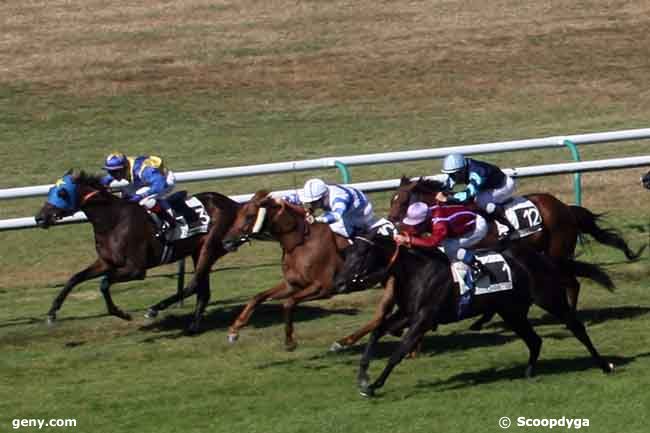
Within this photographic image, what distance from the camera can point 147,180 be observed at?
503 inches

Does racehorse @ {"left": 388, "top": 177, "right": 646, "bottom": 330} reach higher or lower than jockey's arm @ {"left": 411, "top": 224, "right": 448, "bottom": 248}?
lower

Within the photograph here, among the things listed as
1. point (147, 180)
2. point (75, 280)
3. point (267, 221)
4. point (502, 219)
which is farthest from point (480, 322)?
point (75, 280)

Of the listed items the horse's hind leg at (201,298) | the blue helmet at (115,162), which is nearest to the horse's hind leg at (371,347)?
the horse's hind leg at (201,298)

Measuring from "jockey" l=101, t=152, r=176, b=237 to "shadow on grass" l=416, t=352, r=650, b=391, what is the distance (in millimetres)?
3506

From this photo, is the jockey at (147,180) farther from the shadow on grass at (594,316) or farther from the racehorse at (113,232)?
the shadow on grass at (594,316)

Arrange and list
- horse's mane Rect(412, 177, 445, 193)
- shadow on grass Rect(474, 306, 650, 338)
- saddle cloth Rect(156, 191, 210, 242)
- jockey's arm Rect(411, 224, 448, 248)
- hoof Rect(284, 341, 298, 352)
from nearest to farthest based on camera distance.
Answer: jockey's arm Rect(411, 224, 448, 248)
hoof Rect(284, 341, 298, 352)
horse's mane Rect(412, 177, 445, 193)
shadow on grass Rect(474, 306, 650, 338)
saddle cloth Rect(156, 191, 210, 242)

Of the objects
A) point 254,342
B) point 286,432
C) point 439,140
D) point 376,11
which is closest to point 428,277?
point 286,432

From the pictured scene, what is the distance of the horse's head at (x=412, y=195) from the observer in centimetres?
1173

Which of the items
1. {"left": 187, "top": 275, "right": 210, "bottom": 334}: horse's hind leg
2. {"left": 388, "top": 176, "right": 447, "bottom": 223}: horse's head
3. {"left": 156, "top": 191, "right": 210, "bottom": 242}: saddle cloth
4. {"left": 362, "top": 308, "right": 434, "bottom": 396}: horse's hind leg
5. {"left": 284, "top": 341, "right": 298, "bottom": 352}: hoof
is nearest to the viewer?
{"left": 362, "top": 308, "right": 434, "bottom": 396}: horse's hind leg

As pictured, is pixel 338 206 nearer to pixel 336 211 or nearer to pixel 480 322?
pixel 336 211

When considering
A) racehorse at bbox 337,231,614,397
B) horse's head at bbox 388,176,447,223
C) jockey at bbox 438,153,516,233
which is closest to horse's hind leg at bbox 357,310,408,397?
racehorse at bbox 337,231,614,397

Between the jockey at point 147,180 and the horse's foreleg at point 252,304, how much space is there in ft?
5.47

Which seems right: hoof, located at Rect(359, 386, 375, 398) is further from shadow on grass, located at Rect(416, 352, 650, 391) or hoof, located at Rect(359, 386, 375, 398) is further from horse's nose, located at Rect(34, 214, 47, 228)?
horse's nose, located at Rect(34, 214, 47, 228)

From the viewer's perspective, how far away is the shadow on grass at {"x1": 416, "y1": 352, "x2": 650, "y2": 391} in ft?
33.2
